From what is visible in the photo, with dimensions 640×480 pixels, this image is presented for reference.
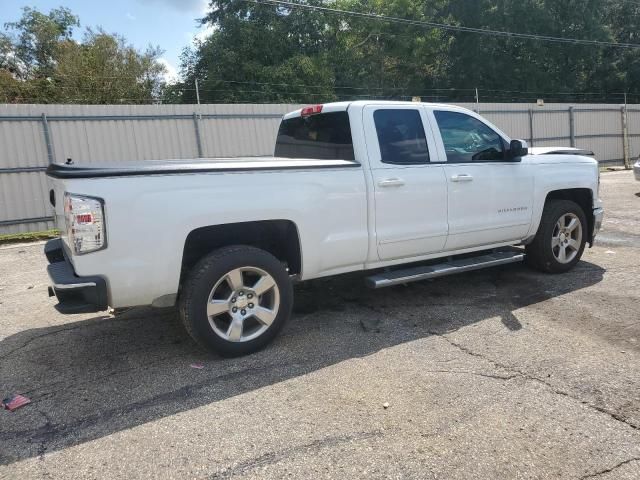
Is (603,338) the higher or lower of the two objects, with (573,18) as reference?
lower

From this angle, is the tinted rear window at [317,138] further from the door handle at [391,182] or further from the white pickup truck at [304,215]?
the door handle at [391,182]

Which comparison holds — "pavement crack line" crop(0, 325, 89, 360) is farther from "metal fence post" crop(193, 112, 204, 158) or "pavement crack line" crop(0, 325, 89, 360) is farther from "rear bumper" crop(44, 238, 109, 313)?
"metal fence post" crop(193, 112, 204, 158)

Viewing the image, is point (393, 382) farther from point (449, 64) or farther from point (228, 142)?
point (449, 64)

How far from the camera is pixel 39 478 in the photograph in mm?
A: 2652

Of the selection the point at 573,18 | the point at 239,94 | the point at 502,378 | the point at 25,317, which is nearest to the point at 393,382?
the point at 502,378

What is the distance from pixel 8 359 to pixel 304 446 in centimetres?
282

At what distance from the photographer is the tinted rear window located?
15.5 feet

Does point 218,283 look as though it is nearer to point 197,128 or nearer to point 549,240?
point 549,240

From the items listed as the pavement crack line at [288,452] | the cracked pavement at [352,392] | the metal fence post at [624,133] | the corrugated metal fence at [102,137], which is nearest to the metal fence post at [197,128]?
the corrugated metal fence at [102,137]

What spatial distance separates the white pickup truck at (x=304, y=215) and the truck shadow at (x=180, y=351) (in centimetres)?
33

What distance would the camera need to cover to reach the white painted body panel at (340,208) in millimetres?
3521

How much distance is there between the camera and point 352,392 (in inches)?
135

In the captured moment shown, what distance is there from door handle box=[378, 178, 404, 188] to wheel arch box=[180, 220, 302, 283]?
897mm

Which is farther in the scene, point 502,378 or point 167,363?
point 167,363
